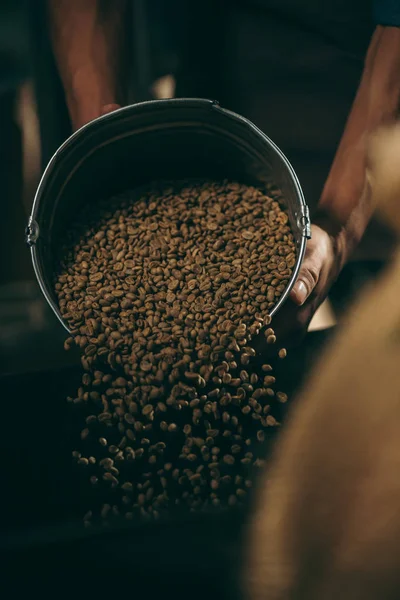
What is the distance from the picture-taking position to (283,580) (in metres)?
0.94

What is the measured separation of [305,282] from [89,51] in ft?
1.99

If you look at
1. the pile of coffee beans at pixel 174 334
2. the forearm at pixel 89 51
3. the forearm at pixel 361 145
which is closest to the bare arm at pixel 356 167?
the forearm at pixel 361 145

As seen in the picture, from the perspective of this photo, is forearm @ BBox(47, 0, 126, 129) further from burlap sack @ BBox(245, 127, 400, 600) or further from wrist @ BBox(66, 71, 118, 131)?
burlap sack @ BBox(245, 127, 400, 600)

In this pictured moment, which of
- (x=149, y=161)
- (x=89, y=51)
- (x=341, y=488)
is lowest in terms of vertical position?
(x=341, y=488)

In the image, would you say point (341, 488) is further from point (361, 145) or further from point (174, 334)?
point (361, 145)

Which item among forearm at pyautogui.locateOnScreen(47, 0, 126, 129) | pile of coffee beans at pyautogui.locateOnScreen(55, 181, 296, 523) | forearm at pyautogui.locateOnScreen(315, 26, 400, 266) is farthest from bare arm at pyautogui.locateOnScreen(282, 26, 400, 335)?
forearm at pyautogui.locateOnScreen(47, 0, 126, 129)

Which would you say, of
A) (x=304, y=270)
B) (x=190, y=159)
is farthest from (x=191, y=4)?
(x=304, y=270)

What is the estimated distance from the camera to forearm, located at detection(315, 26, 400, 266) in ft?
3.58

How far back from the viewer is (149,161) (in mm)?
1106

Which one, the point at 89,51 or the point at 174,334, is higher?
the point at 89,51

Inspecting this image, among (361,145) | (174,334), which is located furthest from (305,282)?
(361,145)

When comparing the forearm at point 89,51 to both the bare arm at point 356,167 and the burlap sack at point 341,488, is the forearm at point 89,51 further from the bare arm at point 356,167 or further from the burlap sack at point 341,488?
the burlap sack at point 341,488

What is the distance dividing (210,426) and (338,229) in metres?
0.41

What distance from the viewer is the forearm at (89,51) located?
1.14m
